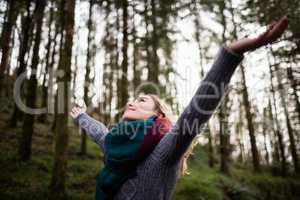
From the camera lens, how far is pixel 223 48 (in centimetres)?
163

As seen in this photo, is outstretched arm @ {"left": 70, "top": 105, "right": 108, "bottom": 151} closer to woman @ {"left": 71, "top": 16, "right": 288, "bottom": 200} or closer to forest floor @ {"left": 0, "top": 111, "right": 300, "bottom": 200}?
woman @ {"left": 71, "top": 16, "right": 288, "bottom": 200}

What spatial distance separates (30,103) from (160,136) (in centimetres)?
1216

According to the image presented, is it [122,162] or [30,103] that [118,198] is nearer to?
[122,162]

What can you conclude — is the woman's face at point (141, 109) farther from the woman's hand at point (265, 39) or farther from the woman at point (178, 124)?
the woman's hand at point (265, 39)

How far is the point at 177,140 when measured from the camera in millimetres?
1773

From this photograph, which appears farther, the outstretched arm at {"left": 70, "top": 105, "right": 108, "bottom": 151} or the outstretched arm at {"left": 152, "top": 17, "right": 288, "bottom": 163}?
the outstretched arm at {"left": 70, "top": 105, "right": 108, "bottom": 151}

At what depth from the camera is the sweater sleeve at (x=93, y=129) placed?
2881 mm

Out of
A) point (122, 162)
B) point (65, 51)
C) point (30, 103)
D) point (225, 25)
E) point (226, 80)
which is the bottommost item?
point (122, 162)

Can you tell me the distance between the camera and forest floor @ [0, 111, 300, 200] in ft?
34.1

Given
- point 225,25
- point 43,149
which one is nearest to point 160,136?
point 43,149

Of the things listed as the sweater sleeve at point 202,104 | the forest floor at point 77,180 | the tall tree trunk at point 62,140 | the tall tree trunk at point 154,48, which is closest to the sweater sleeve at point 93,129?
the sweater sleeve at point 202,104

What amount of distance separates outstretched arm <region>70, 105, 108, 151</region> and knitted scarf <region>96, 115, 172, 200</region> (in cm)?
69

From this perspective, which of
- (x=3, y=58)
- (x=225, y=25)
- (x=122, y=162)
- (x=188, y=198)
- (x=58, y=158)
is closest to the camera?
(x=122, y=162)

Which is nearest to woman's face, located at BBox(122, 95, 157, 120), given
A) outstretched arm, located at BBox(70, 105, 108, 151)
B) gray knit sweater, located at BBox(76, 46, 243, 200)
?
gray knit sweater, located at BBox(76, 46, 243, 200)
